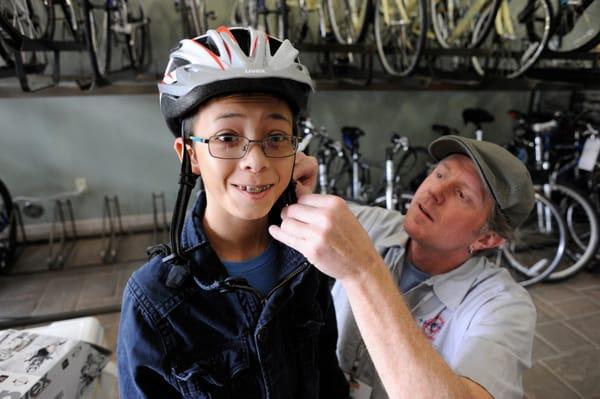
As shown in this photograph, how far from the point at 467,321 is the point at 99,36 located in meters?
3.63

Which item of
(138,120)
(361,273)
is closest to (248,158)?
(361,273)

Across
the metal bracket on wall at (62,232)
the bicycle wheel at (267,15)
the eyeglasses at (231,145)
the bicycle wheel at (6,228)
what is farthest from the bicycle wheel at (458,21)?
the bicycle wheel at (6,228)

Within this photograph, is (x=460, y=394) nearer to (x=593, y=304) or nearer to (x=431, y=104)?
(x=593, y=304)

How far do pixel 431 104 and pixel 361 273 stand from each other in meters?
4.31

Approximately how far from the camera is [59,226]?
3859mm

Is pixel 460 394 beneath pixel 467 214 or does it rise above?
beneath

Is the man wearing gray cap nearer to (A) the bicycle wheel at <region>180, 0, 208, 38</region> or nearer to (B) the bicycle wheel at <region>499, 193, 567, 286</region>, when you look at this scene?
(B) the bicycle wheel at <region>499, 193, 567, 286</region>

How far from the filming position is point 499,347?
89 cm

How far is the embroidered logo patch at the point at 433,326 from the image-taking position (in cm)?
113

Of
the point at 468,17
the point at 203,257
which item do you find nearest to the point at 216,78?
the point at 203,257

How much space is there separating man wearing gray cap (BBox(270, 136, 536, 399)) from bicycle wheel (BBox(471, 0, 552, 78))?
7.86 ft

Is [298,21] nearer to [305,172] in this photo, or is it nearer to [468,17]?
[468,17]

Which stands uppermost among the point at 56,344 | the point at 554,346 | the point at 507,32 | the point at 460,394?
the point at 507,32

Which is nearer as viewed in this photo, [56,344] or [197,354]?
[197,354]
